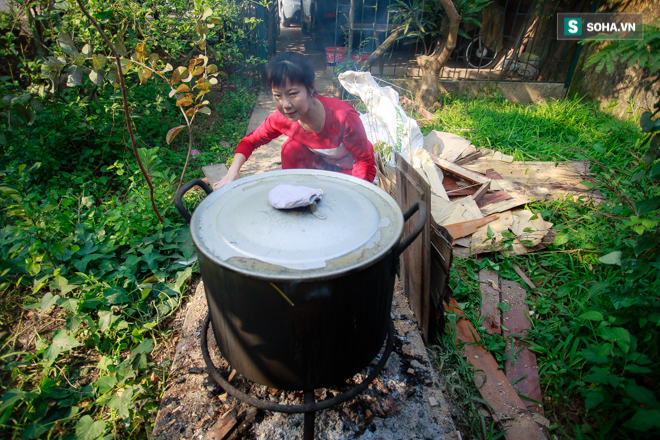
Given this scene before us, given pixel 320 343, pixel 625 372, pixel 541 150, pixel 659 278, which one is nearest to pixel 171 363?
pixel 320 343

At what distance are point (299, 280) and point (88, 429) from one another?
1.46 meters

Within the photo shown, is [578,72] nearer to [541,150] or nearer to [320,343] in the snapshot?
[541,150]

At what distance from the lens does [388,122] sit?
172 inches

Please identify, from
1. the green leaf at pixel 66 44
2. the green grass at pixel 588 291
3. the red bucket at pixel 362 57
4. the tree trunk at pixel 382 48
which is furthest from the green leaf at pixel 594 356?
the red bucket at pixel 362 57

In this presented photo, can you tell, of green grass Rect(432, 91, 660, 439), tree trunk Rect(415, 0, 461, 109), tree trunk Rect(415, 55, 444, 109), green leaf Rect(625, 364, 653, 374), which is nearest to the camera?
green leaf Rect(625, 364, 653, 374)

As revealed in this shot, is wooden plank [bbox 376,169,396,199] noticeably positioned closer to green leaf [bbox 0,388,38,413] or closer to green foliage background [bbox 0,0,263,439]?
green foliage background [bbox 0,0,263,439]

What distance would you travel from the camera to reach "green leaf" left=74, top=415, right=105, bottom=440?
5.66ft

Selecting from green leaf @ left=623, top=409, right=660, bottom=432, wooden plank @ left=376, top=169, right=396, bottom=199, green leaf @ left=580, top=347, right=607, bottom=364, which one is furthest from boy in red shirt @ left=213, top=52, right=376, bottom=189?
green leaf @ left=623, top=409, right=660, bottom=432

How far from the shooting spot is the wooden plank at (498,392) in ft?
6.45

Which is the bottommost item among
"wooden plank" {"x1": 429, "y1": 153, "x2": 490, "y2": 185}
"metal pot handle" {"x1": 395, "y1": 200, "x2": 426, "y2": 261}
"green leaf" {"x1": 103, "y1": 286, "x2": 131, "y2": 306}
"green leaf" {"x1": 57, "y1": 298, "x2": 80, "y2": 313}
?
"green leaf" {"x1": 103, "y1": 286, "x2": 131, "y2": 306}

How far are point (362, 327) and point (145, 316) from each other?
1.73m

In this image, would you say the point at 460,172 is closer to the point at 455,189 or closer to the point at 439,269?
the point at 455,189

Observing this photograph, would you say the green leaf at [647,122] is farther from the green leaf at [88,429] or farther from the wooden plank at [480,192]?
the green leaf at [88,429]

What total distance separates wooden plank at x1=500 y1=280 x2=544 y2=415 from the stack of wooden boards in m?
0.51
